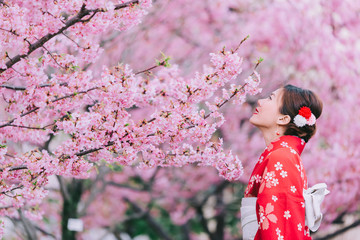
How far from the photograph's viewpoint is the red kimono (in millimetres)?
A: 2504

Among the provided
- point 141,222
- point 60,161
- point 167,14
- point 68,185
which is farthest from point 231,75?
point 141,222

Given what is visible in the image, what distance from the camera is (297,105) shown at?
2.86 meters

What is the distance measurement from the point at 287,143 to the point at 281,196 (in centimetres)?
39

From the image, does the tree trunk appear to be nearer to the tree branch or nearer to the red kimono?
the tree branch

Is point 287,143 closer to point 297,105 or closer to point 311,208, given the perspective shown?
point 297,105

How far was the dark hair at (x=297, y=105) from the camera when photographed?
2.86 meters

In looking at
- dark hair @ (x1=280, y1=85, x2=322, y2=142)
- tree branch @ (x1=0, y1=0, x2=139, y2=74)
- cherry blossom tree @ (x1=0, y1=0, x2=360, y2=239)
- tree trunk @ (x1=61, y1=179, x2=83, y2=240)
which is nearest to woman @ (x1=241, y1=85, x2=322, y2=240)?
dark hair @ (x1=280, y1=85, x2=322, y2=142)

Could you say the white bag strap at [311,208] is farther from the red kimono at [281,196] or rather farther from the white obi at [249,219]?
the white obi at [249,219]

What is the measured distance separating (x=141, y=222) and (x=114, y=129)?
848 cm

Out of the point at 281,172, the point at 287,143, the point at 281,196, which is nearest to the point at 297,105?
the point at 287,143

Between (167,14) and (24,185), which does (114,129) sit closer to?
(24,185)

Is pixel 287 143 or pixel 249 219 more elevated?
pixel 287 143

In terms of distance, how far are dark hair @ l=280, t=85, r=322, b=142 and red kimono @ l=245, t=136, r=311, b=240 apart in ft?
0.49

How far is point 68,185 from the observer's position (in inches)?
295
